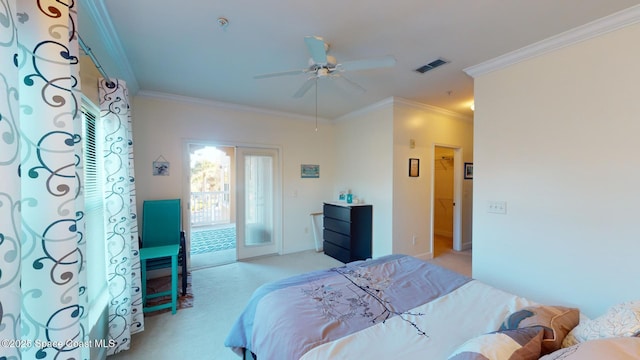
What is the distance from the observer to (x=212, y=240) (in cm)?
564

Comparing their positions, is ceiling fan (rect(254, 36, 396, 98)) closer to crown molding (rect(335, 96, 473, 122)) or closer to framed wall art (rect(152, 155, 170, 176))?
crown molding (rect(335, 96, 473, 122))

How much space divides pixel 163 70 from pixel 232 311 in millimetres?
2811

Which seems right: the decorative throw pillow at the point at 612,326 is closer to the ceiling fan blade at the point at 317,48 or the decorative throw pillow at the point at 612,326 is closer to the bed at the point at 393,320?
the bed at the point at 393,320

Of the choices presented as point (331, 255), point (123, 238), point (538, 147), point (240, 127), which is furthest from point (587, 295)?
point (240, 127)

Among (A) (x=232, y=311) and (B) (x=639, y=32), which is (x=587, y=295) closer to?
(B) (x=639, y=32)

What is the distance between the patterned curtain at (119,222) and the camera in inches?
80.9

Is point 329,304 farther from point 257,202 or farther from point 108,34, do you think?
point 257,202

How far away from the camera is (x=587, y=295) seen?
2.05 metres

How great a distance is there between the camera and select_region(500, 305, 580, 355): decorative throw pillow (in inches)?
39.9

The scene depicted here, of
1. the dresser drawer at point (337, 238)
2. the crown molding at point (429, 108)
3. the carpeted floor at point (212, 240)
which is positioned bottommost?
the carpeted floor at point (212, 240)

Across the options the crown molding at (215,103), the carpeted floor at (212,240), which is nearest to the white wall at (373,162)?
the crown molding at (215,103)

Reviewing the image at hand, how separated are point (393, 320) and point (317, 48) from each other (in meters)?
1.82

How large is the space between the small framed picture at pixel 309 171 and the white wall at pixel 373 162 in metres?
0.48

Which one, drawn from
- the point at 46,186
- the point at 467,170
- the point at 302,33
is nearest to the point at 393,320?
the point at 46,186
